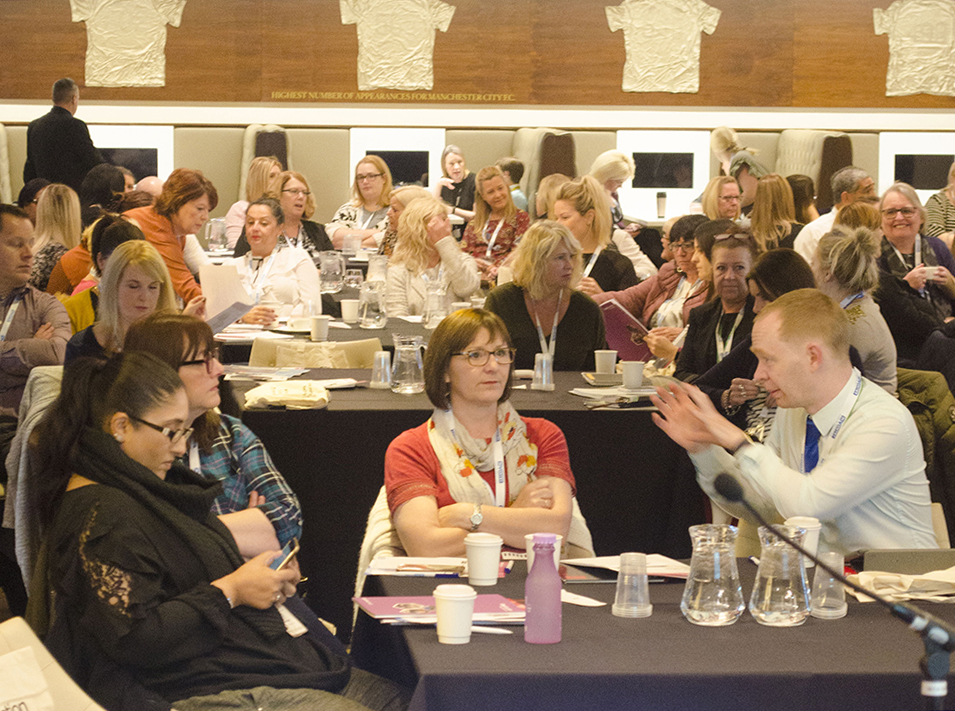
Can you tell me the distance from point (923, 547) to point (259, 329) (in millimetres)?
3687

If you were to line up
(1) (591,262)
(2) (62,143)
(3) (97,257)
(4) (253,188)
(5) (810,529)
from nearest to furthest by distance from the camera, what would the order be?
(5) (810,529)
(3) (97,257)
(1) (591,262)
(4) (253,188)
(2) (62,143)

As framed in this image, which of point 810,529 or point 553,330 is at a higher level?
point 553,330

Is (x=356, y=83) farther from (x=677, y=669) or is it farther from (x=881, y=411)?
(x=677, y=669)

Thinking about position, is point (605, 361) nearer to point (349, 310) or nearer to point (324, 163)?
point (349, 310)

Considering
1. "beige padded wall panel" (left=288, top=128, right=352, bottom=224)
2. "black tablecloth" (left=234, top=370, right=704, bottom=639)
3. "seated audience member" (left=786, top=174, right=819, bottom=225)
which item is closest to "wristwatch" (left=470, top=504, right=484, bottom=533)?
"black tablecloth" (left=234, top=370, right=704, bottom=639)

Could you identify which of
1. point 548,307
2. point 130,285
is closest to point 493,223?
point 548,307

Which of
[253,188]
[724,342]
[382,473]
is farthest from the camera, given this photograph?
[253,188]

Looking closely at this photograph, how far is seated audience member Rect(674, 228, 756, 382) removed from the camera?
13.7 feet

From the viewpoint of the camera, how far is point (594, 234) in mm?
6262

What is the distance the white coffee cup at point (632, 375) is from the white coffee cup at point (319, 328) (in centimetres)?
152

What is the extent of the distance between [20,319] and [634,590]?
311cm

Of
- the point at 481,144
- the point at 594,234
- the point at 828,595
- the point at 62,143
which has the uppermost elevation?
the point at 481,144

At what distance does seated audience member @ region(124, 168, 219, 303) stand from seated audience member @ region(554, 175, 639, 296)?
72.8 inches

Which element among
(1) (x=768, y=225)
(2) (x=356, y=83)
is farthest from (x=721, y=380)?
(2) (x=356, y=83)
